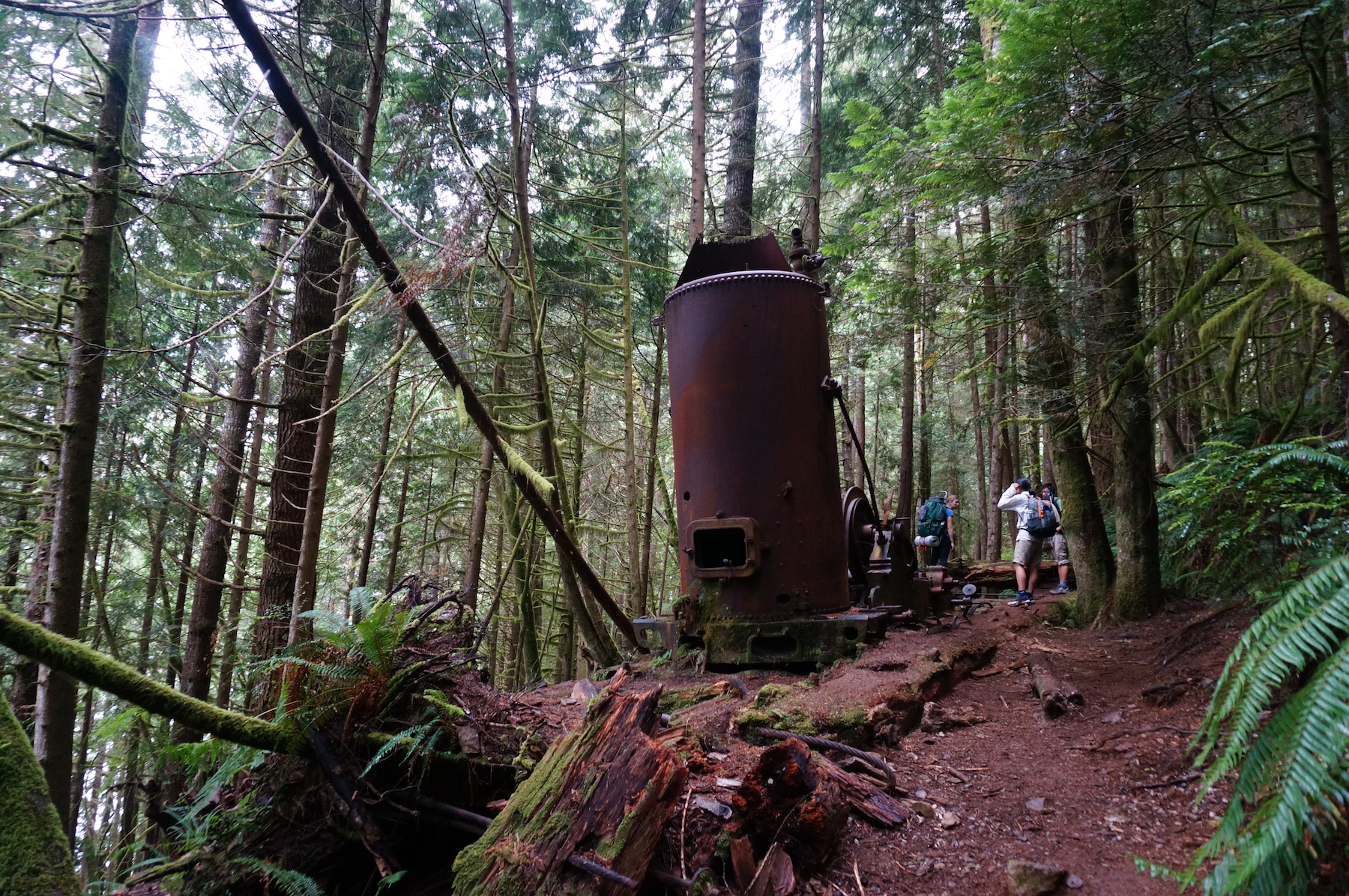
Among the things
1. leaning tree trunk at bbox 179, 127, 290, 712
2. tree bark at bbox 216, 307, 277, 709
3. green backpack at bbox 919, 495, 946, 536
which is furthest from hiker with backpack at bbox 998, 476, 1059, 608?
tree bark at bbox 216, 307, 277, 709

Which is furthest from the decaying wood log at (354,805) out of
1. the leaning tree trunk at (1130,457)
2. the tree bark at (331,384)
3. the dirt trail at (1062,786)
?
the leaning tree trunk at (1130,457)

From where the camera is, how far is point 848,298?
11656mm

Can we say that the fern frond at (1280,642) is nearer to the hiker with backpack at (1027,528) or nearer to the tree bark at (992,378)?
the tree bark at (992,378)

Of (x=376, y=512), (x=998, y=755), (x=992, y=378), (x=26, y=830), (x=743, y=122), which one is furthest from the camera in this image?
(x=743, y=122)

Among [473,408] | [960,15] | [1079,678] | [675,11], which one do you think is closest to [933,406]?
[960,15]

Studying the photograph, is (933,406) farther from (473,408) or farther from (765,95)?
(473,408)

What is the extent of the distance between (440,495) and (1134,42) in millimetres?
17681

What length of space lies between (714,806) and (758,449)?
11.1ft

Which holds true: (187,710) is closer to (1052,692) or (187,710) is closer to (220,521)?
(220,521)

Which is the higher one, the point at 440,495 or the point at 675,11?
the point at 675,11

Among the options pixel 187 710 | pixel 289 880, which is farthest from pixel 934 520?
pixel 187 710

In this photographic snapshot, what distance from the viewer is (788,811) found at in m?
2.75

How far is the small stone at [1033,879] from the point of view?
8.23 ft

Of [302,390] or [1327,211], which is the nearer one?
[1327,211]
